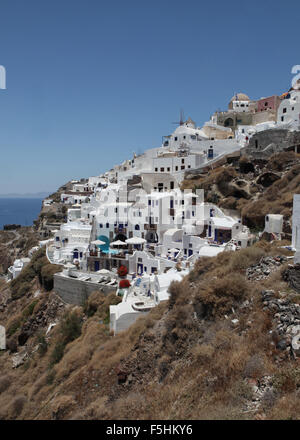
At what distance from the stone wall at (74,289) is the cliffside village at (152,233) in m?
0.07

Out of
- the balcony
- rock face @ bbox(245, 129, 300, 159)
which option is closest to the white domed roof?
rock face @ bbox(245, 129, 300, 159)

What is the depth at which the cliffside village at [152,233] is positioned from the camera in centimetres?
1784

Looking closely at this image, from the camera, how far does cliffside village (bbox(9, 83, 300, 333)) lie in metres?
17.8

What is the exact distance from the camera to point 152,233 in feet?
Answer: 81.9

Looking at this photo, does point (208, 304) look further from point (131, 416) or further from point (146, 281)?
point (146, 281)

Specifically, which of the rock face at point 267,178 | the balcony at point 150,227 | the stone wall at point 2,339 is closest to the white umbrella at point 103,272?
the balcony at point 150,227

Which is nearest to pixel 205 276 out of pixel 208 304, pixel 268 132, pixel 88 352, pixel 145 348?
pixel 208 304

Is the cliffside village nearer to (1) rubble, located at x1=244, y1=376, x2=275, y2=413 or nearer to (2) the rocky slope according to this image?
(2) the rocky slope

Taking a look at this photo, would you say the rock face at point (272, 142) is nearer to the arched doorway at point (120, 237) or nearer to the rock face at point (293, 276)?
the arched doorway at point (120, 237)

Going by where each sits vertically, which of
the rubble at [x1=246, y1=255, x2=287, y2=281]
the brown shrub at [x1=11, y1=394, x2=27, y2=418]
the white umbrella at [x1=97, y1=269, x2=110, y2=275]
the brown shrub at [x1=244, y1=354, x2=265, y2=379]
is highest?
the rubble at [x1=246, y1=255, x2=287, y2=281]

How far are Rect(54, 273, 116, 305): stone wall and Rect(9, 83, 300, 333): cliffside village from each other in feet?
0.22

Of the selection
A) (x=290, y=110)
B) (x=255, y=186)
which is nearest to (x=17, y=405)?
(x=255, y=186)

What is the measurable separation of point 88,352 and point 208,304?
6530mm
